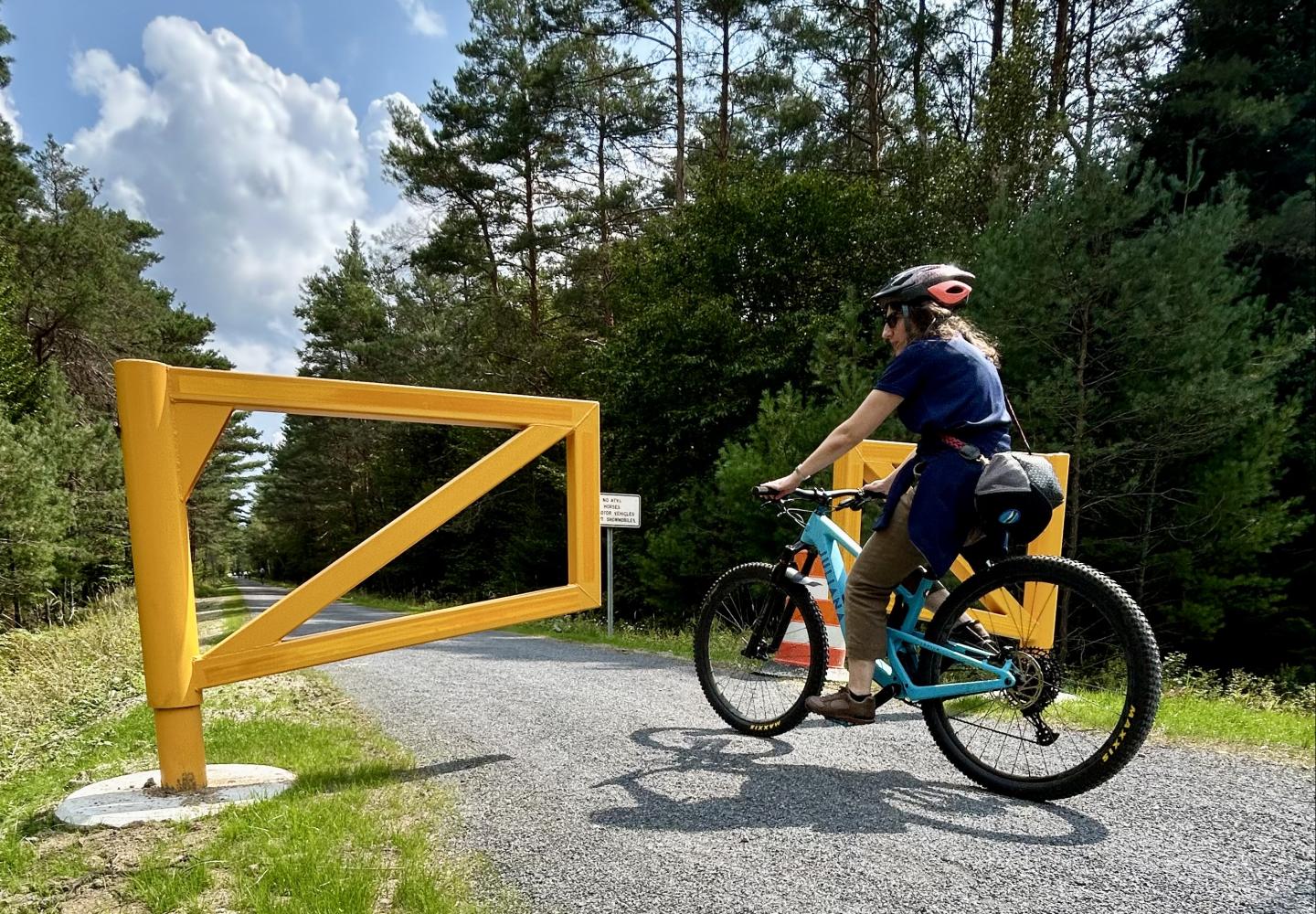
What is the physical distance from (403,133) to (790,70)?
12.5 m

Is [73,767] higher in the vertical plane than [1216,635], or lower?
higher

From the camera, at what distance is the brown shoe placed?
2.81 m

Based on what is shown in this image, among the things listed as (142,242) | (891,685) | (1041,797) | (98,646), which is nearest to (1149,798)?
(1041,797)

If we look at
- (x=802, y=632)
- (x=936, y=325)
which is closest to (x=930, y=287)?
(x=936, y=325)

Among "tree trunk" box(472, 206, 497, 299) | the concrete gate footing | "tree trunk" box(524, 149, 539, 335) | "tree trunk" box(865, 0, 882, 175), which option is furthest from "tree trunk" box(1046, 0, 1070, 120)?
"tree trunk" box(472, 206, 497, 299)

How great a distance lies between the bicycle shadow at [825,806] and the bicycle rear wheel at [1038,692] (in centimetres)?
13

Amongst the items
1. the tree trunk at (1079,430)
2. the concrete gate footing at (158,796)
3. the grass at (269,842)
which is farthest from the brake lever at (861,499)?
the tree trunk at (1079,430)

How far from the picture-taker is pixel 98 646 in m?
9.45

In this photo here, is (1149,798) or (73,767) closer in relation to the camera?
(1149,798)

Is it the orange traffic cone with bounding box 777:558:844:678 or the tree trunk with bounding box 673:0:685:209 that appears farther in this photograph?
the tree trunk with bounding box 673:0:685:209

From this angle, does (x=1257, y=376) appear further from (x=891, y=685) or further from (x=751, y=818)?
(x=751, y=818)

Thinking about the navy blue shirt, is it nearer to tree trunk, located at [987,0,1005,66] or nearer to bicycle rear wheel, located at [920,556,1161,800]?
bicycle rear wheel, located at [920,556,1161,800]

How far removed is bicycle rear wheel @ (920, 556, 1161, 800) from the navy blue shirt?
0.24m

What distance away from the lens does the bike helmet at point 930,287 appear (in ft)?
8.70
